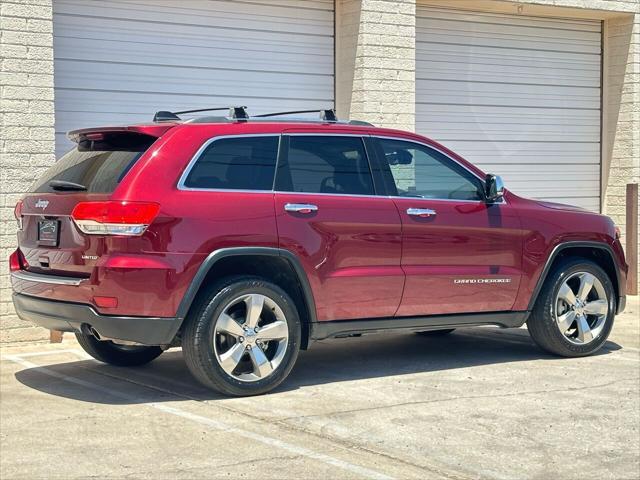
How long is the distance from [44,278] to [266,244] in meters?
1.50

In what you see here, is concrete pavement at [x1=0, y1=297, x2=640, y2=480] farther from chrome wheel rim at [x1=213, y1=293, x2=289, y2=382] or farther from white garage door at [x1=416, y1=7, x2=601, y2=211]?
white garage door at [x1=416, y1=7, x2=601, y2=211]

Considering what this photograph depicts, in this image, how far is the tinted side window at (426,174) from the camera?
325 inches

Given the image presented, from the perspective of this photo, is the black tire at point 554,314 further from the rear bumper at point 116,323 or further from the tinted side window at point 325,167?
the rear bumper at point 116,323

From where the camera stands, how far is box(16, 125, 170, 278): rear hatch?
23.4 ft

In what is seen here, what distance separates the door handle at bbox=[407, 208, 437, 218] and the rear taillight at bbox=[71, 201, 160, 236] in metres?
2.02

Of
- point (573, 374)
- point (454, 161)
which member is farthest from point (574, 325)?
point (454, 161)

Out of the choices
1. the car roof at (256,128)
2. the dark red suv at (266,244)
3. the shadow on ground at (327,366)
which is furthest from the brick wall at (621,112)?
the car roof at (256,128)

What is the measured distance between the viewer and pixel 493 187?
846 cm

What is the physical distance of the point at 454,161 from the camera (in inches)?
337

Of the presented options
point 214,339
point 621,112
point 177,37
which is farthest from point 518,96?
point 214,339

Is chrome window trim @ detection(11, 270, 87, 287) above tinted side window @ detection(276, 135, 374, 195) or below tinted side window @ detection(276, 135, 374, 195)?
below

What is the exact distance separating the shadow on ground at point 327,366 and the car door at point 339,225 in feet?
2.27

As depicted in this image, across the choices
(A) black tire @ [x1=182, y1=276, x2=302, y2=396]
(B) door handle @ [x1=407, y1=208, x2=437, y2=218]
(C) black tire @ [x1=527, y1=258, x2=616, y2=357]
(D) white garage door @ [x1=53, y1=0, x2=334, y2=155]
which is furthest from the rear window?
(C) black tire @ [x1=527, y1=258, x2=616, y2=357]

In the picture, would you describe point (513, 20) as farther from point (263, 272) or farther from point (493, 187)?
point (263, 272)
